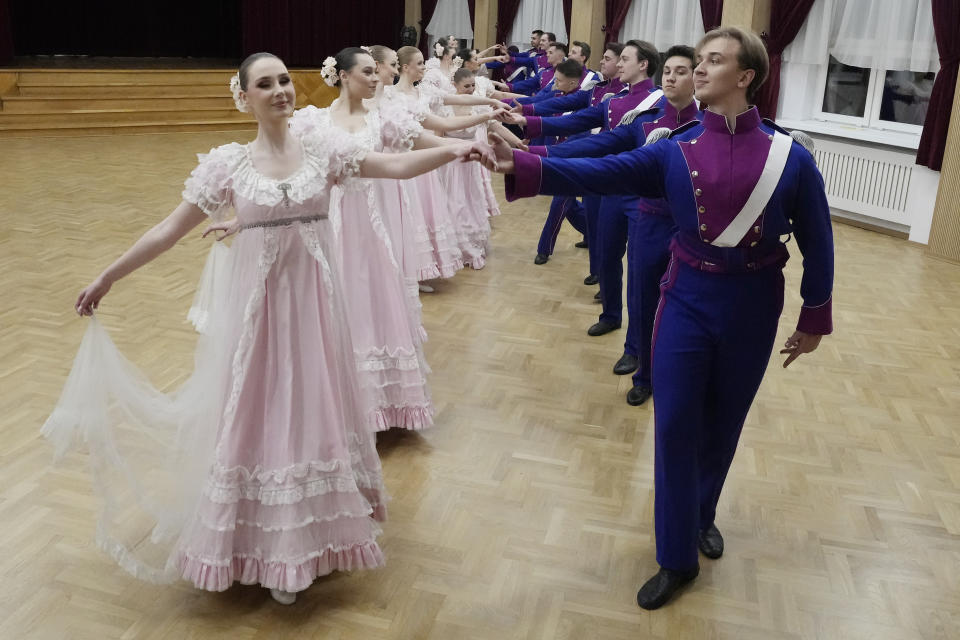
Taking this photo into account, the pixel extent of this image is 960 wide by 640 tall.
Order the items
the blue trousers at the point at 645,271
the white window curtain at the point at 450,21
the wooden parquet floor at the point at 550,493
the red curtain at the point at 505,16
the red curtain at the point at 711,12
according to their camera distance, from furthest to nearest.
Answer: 1. the white window curtain at the point at 450,21
2. the red curtain at the point at 505,16
3. the red curtain at the point at 711,12
4. the blue trousers at the point at 645,271
5. the wooden parquet floor at the point at 550,493

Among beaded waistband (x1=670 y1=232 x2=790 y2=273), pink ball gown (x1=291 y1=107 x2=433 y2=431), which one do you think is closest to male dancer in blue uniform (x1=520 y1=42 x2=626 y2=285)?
pink ball gown (x1=291 y1=107 x2=433 y2=431)

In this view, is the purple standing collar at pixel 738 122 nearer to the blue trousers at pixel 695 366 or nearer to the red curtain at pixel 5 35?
the blue trousers at pixel 695 366

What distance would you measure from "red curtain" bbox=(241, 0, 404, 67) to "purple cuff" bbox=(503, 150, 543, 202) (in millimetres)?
15140

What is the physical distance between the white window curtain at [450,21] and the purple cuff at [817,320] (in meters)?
14.2

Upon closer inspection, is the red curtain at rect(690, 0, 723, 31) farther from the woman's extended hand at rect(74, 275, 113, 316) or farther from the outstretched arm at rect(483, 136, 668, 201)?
the woman's extended hand at rect(74, 275, 113, 316)

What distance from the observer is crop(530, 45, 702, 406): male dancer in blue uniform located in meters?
4.22

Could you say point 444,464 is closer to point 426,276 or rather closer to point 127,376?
point 127,376

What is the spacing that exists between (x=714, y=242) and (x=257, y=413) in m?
1.53

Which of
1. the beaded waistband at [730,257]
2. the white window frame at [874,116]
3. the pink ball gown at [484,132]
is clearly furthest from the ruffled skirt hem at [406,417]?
the white window frame at [874,116]

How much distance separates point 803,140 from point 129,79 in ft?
44.2

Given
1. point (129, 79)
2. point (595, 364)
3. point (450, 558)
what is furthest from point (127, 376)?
point (129, 79)

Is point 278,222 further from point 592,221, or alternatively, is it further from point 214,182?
point 592,221

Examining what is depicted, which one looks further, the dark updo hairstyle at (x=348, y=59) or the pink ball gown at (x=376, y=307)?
the dark updo hairstyle at (x=348, y=59)

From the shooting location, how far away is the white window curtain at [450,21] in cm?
1642
